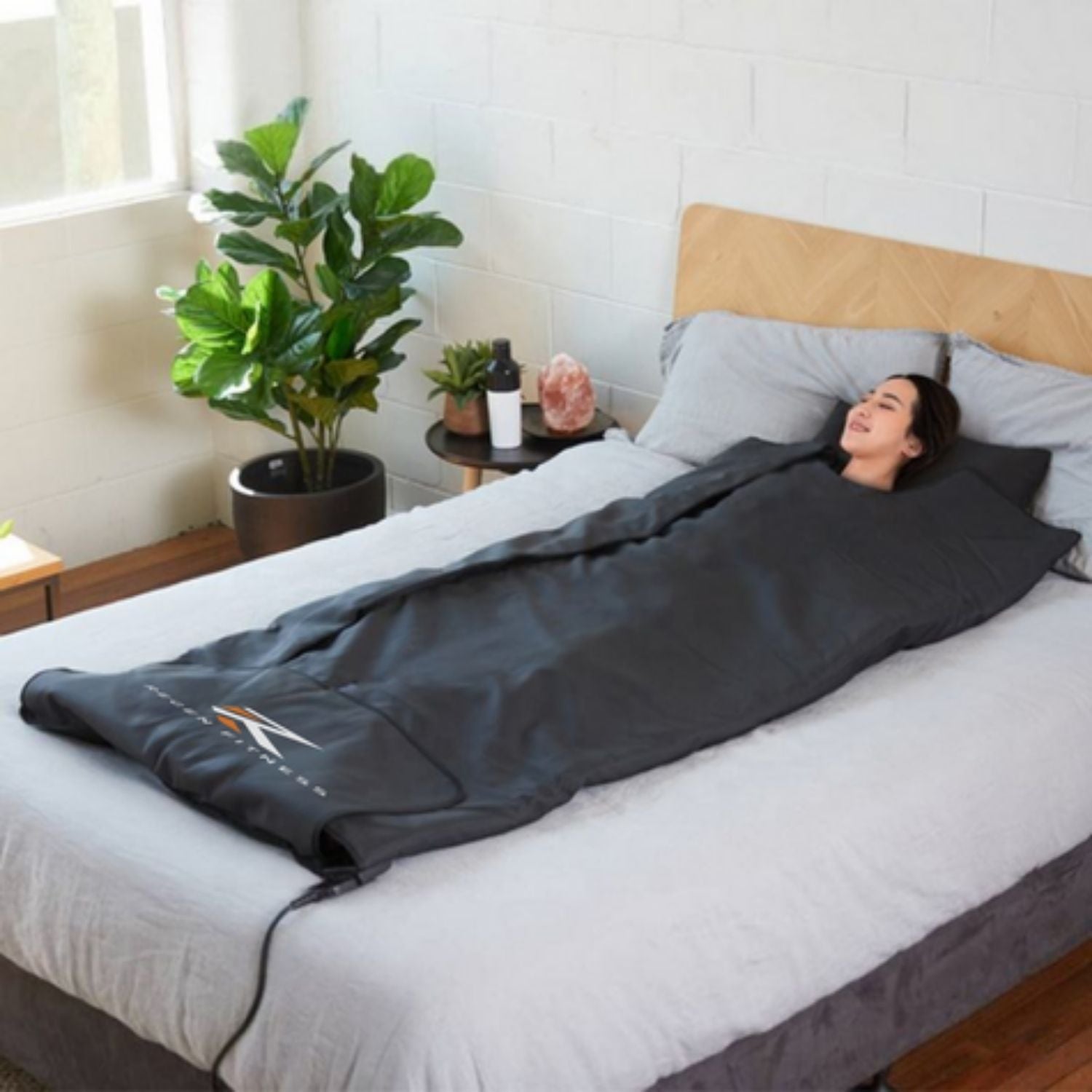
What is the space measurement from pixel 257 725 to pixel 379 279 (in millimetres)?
1925

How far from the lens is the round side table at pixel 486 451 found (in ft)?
14.4

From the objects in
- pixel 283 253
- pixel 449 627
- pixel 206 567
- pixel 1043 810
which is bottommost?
pixel 206 567

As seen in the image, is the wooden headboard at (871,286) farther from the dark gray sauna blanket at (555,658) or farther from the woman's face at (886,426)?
the dark gray sauna blanket at (555,658)

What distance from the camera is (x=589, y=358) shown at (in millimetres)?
4668

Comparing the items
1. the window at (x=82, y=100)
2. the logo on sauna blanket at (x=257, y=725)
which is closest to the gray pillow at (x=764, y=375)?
the logo on sauna blanket at (x=257, y=725)

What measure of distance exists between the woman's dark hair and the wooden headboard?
23 centimetres

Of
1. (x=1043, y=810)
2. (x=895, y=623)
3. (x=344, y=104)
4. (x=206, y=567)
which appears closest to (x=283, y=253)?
(x=344, y=104)

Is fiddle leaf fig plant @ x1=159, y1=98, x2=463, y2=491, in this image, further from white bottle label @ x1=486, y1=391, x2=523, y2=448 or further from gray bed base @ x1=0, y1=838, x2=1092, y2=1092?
gray bed base @ x1=0, y1=838, x2=1092, y2=1092

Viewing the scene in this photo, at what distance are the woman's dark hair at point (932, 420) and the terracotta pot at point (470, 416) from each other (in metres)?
1.10

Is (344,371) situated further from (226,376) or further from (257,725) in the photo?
(257,725)

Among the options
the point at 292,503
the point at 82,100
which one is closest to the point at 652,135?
the point at 292,503

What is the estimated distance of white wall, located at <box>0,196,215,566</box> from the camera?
16.0 ft

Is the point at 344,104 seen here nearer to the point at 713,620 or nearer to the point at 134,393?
the point at 134,393

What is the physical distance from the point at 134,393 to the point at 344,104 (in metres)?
0.89
